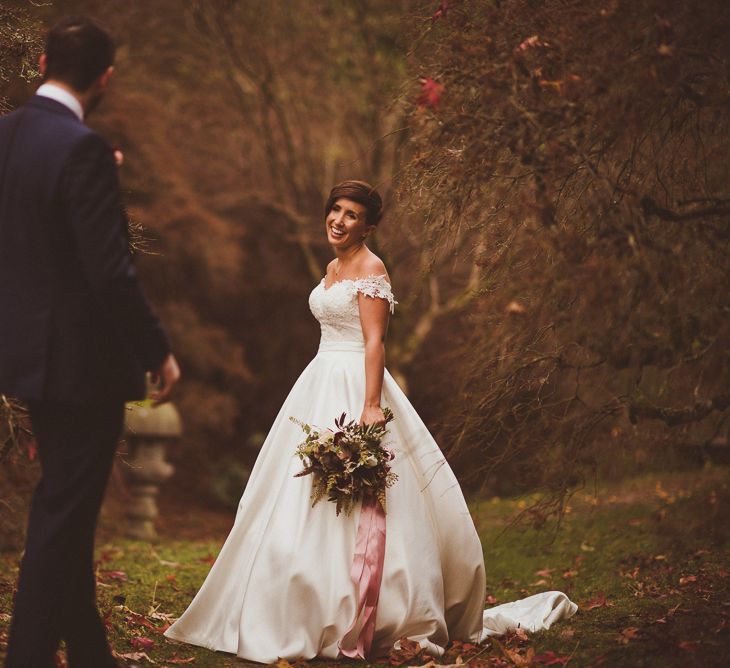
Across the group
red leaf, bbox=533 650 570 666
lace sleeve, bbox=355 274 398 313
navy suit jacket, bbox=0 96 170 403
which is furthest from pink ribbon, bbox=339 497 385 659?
navy suit jacket, bbox=0 96 170 403

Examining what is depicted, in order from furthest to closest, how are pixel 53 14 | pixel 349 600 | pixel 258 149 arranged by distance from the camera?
pixel 258 149 < pixel 53 14 < pixel 349 600

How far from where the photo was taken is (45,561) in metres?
3.12

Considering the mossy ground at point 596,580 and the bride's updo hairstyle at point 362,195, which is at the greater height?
the bride's updo hairstyle at point 362,195

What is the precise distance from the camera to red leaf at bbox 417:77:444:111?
3766 millimetres

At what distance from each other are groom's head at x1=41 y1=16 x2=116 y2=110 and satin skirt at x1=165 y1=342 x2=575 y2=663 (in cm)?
220

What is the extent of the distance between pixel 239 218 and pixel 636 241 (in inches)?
458

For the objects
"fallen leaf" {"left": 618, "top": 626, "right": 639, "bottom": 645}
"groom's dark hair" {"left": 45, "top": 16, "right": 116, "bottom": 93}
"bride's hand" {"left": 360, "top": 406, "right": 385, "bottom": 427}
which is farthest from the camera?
"bride's hand" {"left": 360, "top": 406, "right": 385, "bottom": 427}

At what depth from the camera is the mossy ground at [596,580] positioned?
420 centimetres

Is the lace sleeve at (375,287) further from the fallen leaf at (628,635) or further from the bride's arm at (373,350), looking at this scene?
the fallen leaf at (628,635)

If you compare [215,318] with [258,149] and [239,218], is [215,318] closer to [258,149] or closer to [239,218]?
[239,218]

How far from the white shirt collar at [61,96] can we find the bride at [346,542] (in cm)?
203

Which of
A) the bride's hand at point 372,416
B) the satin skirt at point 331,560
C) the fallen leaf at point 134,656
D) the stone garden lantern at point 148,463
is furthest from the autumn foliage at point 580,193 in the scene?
the stone garden lantern at point 148,463

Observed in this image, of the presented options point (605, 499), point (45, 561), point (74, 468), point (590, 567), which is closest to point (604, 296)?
point (74, 468)

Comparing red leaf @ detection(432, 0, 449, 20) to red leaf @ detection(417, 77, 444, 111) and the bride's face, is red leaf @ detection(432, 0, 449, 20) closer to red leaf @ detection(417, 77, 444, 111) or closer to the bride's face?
red leaf @ detection(417, 77, 444, 111)
